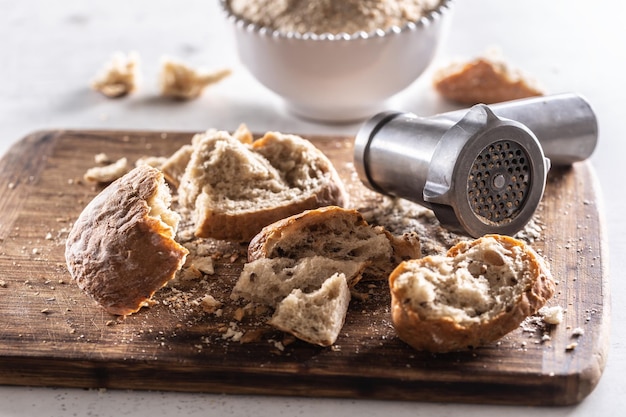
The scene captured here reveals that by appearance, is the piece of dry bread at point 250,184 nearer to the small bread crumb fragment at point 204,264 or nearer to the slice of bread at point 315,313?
the small bread crumb fragment at point 204,264

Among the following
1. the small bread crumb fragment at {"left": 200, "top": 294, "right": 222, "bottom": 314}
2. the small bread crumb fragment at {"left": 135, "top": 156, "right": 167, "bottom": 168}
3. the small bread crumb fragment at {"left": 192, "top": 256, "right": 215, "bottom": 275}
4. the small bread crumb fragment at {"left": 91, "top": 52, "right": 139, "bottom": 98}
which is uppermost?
the small bread crumb fragment at {"left": 200, "top": 294, "right": 222, "bottom": 314}

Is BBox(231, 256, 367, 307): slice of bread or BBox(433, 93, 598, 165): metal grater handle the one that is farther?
BBox(433, 93, 598, 165): metal grater handle

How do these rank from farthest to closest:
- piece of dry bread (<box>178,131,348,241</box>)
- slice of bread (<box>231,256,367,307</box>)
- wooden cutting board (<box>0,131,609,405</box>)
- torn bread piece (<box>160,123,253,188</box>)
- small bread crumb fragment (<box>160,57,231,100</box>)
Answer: small bread crumb fragment (<box>160,57,231,100</box>) → torn bread piece (<box>160,123,253,188</box>) → piece of dry bread (<box>178,131,348,241</box>) → slice of bread (<box>231,256,367,307</box>) → wooden cutting board (<box>0,131,609,405</box>)

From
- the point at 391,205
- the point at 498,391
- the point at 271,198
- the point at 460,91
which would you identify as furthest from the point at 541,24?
the point at 498,391

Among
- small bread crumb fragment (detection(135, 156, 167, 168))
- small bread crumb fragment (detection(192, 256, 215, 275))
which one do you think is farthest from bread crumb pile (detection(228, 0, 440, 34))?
small bread crumb fragment (detection(192, 256, 215, 275))

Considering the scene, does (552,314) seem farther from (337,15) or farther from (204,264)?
(337,15)

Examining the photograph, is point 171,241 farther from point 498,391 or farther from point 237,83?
point 237,83

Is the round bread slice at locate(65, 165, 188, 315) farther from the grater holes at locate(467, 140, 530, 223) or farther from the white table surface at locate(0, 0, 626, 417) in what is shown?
the grater holes at locate(467, 140, 530, 223)
